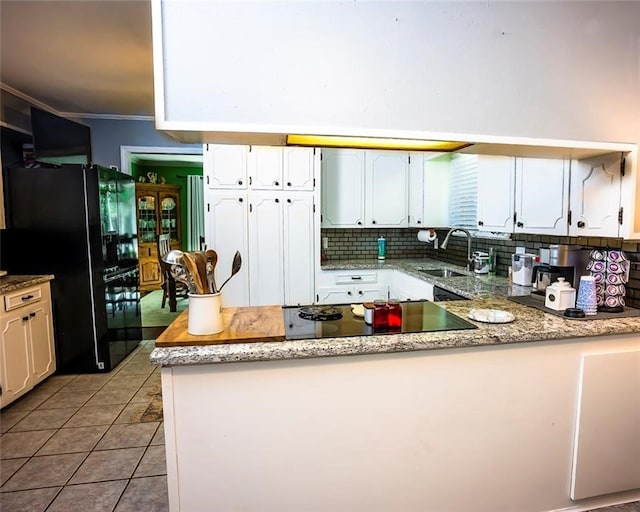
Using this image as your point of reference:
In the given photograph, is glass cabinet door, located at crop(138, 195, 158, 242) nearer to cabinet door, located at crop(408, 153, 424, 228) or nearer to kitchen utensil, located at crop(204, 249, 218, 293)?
cabinet door, located at crop(408, 153, 424, 228)

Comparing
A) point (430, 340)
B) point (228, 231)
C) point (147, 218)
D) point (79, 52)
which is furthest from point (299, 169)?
point (147, 218)

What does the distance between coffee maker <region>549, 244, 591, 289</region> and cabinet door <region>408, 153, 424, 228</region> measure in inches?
83.9

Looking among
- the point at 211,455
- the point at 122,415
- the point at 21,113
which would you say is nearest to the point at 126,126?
the point at 21,113

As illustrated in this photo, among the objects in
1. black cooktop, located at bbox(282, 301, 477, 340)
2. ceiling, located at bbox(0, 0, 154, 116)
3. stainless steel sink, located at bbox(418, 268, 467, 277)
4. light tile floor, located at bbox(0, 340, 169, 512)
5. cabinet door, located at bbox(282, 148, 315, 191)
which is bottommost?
light tile floor, located at bbox(0, 340, 169, 512)

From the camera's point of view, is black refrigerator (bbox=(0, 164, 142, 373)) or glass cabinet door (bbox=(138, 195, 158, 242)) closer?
black refrigerator (bbox=(0, 164, 142, 373))

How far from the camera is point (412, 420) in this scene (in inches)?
58.1

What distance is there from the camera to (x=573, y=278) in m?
1.93

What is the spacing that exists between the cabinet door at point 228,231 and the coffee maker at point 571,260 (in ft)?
8.49

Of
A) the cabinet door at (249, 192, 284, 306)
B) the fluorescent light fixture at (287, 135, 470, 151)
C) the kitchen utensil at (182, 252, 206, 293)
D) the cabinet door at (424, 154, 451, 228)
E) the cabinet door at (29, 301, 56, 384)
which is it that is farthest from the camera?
the cabinet door at (424, 154, 451, 228)

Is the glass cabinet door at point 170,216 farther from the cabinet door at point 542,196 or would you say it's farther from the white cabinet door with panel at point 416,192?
the cabinet door at point 542,196

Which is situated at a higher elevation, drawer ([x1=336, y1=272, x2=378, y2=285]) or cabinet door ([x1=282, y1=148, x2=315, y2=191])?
cabinet door ([x1=282, y1=148, x2=315, y2=191])

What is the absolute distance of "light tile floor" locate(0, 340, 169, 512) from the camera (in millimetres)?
1839

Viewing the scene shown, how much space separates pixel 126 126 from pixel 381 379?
14.9 ft

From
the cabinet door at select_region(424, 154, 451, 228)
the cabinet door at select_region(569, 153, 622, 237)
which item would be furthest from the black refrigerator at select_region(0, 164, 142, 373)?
the cabinet door at select_region(569, 153, 622, 237)
